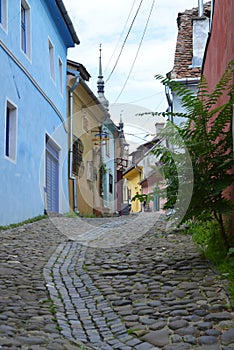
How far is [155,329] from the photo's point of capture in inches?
157

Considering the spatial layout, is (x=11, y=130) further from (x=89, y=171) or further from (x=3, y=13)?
(x=89, y=171)

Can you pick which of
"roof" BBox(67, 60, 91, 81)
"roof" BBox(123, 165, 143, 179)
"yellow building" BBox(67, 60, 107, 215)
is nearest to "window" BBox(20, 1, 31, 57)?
"yellow building" BBox(67, 60, 107, 215)

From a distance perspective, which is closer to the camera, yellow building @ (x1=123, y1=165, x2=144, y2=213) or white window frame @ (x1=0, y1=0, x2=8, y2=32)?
white window frame @ (x1=0, y1=0, x2=8, y2=32)

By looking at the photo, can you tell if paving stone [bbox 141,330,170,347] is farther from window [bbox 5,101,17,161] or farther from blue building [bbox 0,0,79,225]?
window [bbox 5,101,17,161]

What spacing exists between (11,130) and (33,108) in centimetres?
197

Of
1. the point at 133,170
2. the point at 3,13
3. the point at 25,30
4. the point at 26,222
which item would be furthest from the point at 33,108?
the point at 133,170

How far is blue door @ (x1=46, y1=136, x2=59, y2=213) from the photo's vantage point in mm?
15242

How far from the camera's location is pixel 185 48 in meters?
16.7

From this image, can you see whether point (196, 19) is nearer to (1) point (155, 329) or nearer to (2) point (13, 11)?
(2) point (13, 11)

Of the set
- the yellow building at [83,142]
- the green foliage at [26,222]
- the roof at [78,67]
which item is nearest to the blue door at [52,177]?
the yellow building at [83,142]

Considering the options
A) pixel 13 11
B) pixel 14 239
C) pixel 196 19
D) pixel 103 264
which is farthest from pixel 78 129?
pixel 103 264

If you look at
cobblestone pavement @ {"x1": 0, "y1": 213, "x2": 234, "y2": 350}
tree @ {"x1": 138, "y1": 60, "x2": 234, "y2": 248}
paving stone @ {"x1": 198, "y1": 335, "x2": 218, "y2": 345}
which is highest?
tree @ {"x1": 138, "y1": 60, "x2": 234, "y2": 248}

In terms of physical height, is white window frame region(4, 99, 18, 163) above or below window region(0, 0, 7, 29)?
below

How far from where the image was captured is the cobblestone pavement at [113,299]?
12.2 feet
